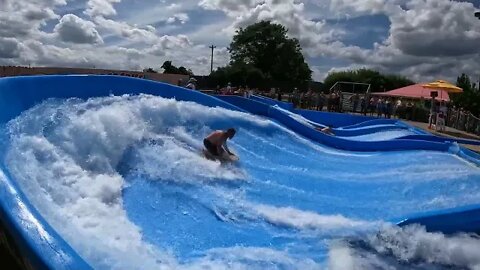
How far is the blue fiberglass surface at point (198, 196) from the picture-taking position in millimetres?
3359

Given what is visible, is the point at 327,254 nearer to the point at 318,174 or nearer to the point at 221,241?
the point at 221,241

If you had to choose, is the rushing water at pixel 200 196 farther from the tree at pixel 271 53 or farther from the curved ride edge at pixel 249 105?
the tree at pixel 271 53

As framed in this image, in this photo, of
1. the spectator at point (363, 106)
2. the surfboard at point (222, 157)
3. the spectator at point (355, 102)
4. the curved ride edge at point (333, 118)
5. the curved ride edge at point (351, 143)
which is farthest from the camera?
the spectator at point (355, 102)

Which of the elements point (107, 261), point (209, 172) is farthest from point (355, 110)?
point (107, 261)

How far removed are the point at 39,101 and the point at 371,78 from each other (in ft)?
178

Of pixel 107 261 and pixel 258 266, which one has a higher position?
pixel 107 261

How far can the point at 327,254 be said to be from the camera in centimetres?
369

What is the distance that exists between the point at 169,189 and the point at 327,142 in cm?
573

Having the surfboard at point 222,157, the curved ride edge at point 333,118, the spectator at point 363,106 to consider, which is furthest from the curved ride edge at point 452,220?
the spectator at point 363,106

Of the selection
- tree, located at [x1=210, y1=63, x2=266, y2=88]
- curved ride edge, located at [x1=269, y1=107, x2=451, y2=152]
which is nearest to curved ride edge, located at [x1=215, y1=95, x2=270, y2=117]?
curved ride edge, located at [x1=269, y1=107, x2=451, y2=152]

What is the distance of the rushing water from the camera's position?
3.37 meters

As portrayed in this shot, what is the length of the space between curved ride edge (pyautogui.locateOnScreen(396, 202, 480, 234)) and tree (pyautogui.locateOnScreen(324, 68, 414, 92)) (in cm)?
5111

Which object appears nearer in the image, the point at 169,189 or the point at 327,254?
the point at 327,254

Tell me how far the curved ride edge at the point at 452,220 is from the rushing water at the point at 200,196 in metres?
0.11
